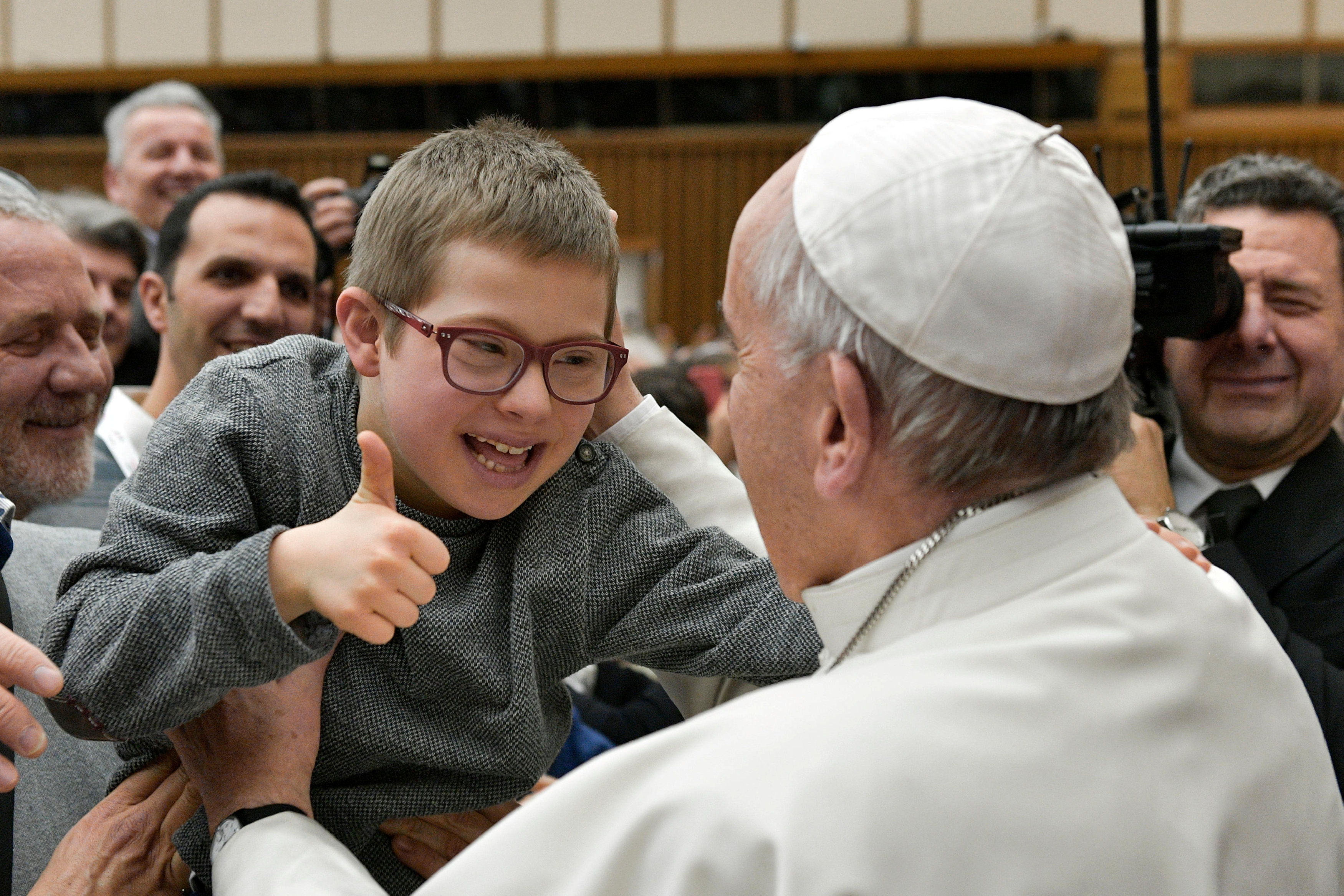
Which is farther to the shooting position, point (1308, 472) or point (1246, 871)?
point (1308, 472)

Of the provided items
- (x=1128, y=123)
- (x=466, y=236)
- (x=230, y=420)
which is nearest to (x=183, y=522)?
(x=230, y=420)

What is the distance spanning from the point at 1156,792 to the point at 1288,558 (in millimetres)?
1707

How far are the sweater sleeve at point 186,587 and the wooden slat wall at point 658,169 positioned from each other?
36.1 ft

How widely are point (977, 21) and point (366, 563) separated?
12.0m

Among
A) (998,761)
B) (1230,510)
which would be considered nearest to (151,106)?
(1230,510)

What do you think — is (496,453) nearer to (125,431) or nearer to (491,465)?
(491,465)

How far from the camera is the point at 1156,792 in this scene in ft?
3.30

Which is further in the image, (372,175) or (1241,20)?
(1241,20)

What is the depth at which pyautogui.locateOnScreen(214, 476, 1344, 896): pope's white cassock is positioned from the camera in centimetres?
95

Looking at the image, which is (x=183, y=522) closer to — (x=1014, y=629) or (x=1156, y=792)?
(x=1014, y=629)

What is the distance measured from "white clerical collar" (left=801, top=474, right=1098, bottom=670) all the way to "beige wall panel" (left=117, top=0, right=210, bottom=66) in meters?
12.8

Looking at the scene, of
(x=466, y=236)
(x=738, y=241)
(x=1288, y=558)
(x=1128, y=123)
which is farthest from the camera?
(x=1128, y=123)

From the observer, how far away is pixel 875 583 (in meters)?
1.16

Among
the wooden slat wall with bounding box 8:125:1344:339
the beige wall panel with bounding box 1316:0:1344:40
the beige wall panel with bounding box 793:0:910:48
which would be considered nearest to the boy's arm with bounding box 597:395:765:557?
the wooden slat wall with bounding box 8:125:1344:339
